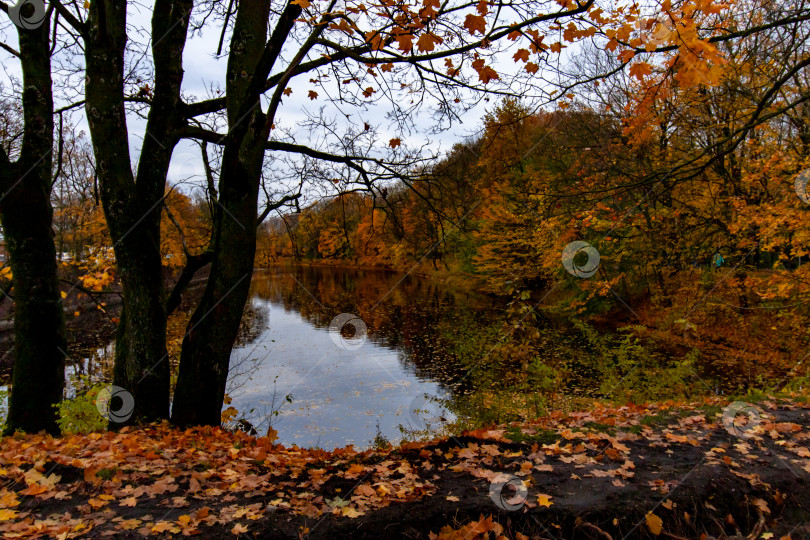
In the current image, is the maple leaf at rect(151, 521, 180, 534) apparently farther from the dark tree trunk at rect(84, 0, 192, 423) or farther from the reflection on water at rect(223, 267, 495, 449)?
the reflection on water at rect(223, 267, 495, 449)

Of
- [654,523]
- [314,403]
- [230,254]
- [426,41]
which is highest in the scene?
[426,41]

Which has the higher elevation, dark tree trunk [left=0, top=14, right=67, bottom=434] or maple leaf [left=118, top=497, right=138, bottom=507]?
dark tree trunk [left=0, top=14, right=67, bottom=434]

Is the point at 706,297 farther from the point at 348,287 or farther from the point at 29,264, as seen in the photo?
the point at 348,287

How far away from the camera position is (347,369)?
47.0 feet

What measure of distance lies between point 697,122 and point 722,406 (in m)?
11.2

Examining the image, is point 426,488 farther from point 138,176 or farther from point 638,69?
point 138,176

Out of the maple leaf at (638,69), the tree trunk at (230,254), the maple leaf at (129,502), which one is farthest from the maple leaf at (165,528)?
the maple leaf at (638,69)

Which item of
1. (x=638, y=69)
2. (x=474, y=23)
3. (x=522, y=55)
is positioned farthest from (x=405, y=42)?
(x=638, y=69)

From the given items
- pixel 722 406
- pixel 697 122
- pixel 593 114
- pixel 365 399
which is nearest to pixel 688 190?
pixel 697 122

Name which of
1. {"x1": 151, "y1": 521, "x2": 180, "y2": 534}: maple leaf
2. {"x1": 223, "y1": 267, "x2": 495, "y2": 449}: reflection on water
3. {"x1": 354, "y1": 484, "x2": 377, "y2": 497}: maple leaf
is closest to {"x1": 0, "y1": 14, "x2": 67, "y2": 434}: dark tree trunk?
{"x1": 151, "y1": 521, "x2": 180, "y2": 534}: maple leaf

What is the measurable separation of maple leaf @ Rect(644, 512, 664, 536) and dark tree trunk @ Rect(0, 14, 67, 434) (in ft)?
20.1

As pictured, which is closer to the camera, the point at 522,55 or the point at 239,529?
the point at 239,529

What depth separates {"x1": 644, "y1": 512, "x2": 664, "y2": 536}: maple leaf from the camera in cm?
300

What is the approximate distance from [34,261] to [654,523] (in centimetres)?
649
